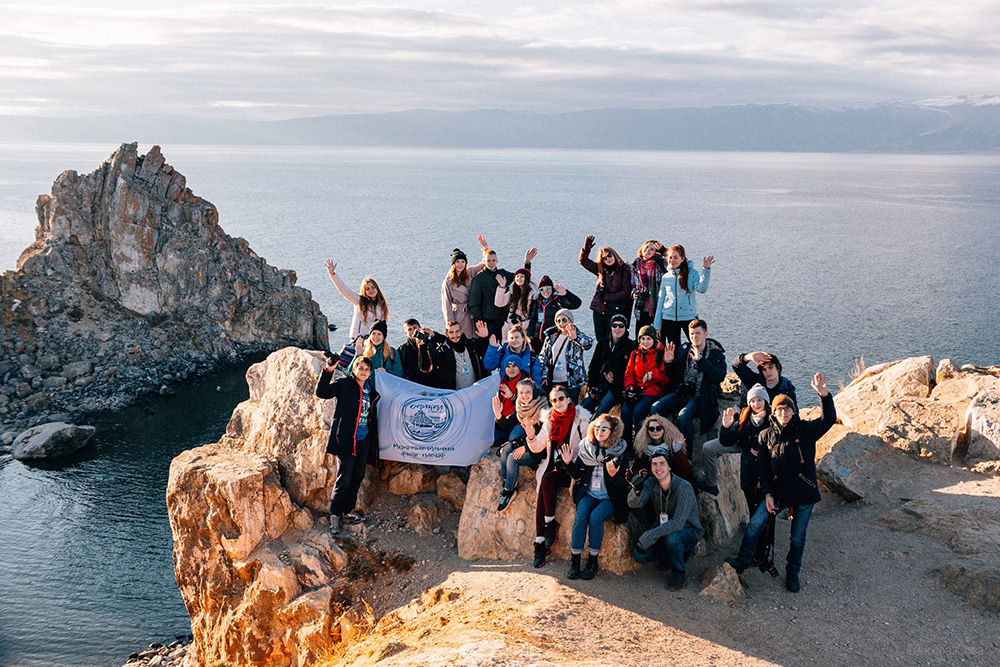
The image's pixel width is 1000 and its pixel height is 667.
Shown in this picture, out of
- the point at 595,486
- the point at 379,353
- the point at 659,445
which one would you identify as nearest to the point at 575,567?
the point at 595,486

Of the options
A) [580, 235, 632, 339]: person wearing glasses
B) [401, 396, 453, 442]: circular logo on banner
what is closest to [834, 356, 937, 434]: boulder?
[580, 235, 632, 339]: person wearing glasses

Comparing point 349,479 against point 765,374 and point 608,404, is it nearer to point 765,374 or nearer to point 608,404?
point 608,404

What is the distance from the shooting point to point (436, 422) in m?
14.3

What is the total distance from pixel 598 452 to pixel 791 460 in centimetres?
294

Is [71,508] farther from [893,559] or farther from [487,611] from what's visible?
[893,559]

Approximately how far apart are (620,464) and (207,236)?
53.2m

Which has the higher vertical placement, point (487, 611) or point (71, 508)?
point (487, 611)

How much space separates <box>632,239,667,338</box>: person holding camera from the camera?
52.0ft

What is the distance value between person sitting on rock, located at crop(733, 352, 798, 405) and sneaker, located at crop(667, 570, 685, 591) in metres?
3.11

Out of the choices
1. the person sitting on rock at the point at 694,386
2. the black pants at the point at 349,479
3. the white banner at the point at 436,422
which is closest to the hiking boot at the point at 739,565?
the person sitting on rock at the point at 694,386

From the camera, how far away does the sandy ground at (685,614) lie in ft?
34.4

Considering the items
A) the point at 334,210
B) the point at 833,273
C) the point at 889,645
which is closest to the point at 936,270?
the point at 833,273

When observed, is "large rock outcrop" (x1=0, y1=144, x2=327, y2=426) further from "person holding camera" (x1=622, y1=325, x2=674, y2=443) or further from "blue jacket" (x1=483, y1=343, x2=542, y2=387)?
"person holding camera" (x1=622, y1=325, x2=674, y2=443)

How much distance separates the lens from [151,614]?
963 inches
